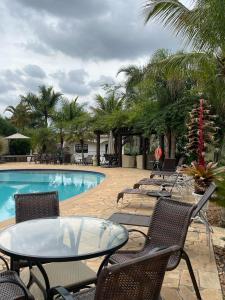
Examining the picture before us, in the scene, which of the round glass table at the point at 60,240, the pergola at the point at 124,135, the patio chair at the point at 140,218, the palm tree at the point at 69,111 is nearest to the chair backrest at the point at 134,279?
the round glass table at the point at 60,240

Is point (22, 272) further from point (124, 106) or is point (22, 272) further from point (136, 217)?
point (124, 106)

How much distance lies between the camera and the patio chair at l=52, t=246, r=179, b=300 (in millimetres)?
1808

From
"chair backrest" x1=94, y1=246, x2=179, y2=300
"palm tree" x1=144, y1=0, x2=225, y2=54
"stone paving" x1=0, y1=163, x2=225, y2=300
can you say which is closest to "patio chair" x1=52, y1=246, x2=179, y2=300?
"chair backrest" x1=94, y1=246, x2=179, y2=300

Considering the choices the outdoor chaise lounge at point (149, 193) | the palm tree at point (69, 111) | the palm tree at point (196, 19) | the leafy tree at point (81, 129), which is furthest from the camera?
the palm tree at point (69, 111)

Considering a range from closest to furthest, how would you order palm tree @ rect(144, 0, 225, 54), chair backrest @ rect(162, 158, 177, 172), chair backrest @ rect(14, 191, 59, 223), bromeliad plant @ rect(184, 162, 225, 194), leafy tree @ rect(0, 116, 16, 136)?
chair backrest @ rect(14, 191, 59, 223), palm tree @ rect(144, 0, 225, 54), bromeliad plant @ rect(184, 162, 225, 194), chair backrest @ rect(162, 158, 177, 172), leafy tree @ rect(0, 116, 16, 136)

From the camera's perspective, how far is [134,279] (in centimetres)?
191

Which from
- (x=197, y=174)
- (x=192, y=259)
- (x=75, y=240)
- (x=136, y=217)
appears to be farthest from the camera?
(x=197, y=174)

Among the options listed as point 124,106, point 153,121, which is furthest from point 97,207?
point 124,106

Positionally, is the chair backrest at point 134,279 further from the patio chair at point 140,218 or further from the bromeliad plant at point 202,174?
the bromeliad plant at point 202,174

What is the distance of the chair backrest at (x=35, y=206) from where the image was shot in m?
3.97

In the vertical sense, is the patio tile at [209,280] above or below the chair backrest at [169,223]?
below

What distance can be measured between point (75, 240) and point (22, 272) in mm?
1211

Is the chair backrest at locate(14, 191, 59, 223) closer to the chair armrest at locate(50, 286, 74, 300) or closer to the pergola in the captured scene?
the chair armrest at locate(50, 286, 74, 300)

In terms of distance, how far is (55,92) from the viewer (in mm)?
36000
